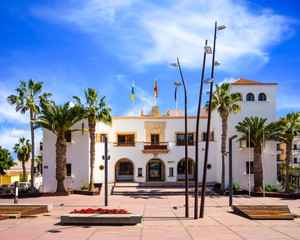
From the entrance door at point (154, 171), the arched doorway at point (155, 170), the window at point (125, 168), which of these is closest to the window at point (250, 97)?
the arched doorway at point (155, 170)

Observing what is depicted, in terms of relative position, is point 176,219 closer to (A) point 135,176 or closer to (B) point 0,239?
(B) point 0,239

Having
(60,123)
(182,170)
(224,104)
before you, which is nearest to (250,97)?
(224,104)

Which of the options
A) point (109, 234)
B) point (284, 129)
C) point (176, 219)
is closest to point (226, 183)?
point (284, 129)

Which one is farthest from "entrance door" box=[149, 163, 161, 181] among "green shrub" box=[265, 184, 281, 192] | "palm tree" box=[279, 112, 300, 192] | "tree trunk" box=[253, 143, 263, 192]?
"palm tree" box=[279, 112, 300, 192]

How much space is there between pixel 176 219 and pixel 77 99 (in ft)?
56.6

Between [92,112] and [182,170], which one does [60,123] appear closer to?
[92,112]

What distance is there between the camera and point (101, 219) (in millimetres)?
15922

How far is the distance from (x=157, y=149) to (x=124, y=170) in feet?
20.7

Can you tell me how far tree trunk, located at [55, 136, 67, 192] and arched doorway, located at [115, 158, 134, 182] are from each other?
351 inches

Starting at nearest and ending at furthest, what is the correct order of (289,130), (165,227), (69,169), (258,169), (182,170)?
1. (165,227)
2. (289,130)
3. (258,169)
4. (69,169)
5. (182,170)

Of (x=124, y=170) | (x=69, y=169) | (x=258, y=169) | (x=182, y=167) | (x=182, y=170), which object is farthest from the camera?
(x=124, y=170)

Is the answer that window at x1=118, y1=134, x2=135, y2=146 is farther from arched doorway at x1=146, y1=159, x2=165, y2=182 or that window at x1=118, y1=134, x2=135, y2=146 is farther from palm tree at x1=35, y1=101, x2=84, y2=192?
palm tree at x1=35, y1=101, x2=84, y2=192

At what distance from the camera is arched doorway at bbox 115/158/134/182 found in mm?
38500

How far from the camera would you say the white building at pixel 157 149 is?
3225cm
